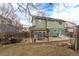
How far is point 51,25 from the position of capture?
5.80 ft

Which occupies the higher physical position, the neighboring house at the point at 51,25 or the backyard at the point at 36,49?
the neighboring house at the point at 51,25

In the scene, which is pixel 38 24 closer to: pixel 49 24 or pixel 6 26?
pixel 49 24

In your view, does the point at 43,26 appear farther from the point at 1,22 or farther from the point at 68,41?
the point at 1,22

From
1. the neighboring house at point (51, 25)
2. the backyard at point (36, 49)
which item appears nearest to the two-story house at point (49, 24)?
the neighboring house at point (51, 25)

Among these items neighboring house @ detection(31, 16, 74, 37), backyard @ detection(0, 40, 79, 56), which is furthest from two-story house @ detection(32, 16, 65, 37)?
backyard @ detection(0, 40, 79, 56)

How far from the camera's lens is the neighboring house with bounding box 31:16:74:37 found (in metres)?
1.75

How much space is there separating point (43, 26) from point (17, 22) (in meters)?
0.26

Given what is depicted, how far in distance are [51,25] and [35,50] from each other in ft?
0.96

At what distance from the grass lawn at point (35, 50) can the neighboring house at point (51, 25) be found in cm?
12

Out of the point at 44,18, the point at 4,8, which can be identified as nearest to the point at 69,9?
the point at 44,18

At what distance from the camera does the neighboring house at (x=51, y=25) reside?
5.75 ft

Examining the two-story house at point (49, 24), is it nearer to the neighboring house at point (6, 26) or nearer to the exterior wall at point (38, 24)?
the exterior wall at point (38, 24)

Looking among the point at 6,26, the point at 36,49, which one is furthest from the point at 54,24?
the point at 6,26

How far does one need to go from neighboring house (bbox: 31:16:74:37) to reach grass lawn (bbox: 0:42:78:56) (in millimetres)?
120
